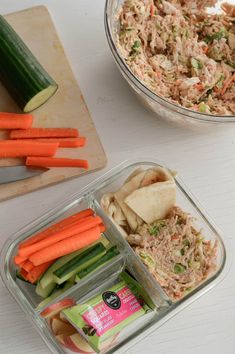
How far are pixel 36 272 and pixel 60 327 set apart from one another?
16 cm

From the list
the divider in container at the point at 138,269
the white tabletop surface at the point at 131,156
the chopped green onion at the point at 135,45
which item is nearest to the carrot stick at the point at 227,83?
the white tabletop surface at the point at 131,156

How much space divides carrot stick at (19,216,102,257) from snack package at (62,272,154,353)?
6.9 inches

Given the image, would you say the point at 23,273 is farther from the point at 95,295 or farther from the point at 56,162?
the point at 56,162

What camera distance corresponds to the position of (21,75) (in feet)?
5.45

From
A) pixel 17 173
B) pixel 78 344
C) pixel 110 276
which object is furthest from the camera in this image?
pixel 17 173

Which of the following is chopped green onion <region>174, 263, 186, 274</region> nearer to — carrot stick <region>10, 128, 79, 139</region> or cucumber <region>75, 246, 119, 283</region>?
cucumber <region>75, 246, 119, 283</region>

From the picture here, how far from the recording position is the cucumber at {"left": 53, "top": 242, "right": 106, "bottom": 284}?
144 cm

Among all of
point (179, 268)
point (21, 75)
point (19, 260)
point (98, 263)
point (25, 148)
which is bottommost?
point (179, 268)

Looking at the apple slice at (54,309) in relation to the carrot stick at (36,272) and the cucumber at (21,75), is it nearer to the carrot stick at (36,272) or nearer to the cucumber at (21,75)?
the carrot stick at (36,272)

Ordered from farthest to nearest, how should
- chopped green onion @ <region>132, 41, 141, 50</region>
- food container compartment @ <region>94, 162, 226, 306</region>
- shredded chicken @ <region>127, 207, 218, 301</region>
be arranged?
chopped green onion @ <region>132, 41, 141, 50</region> → food container compartment @ <region>94, 162, 226, 306</region> → shredded chicken @ <region>127, 207, 218, 301</region>

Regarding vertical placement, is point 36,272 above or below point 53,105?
below

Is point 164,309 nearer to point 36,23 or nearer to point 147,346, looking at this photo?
point 147,346

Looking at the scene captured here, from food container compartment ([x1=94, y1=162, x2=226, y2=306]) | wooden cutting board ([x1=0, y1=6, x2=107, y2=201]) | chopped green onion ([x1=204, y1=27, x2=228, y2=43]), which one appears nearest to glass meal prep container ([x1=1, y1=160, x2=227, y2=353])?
food container compartment ([x1=94, y1=162, x2=226, y2=306])

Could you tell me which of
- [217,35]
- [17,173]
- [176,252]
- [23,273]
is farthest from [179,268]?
[217,35]
